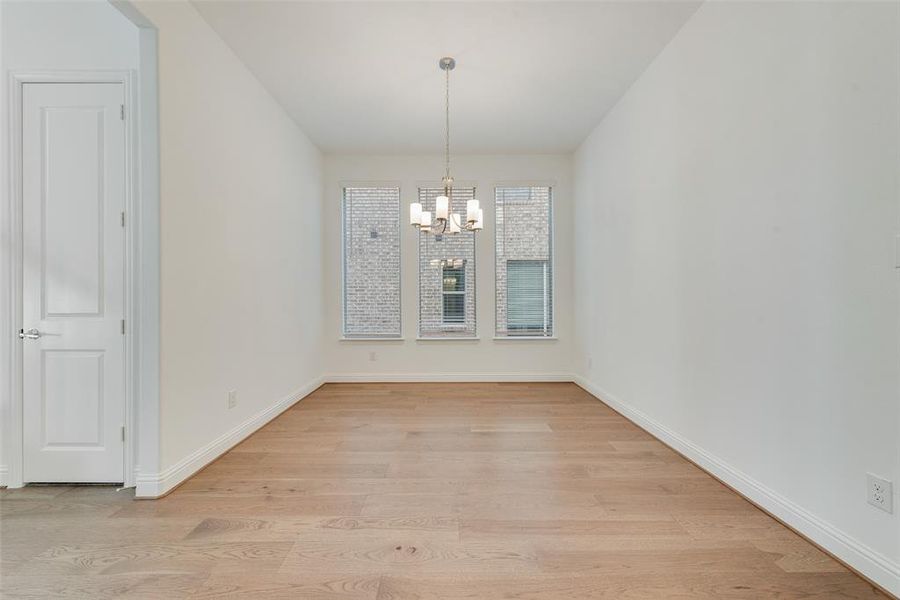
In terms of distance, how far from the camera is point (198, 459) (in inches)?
95.0

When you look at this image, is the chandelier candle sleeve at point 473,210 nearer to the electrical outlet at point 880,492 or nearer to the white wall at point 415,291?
the white wall at point 415,291

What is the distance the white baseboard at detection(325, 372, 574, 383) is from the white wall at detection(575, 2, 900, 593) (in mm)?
1978

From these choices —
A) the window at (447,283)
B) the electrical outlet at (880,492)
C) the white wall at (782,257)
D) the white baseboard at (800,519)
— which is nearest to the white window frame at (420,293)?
the window at (447,283)

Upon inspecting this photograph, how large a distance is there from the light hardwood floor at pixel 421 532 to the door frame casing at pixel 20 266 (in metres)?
0.30

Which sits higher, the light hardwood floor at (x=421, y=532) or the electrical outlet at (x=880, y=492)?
the electrical outlet at (x=880, y=492)

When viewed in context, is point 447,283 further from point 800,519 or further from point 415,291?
point 800,519

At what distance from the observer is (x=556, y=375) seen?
5090 millimetres

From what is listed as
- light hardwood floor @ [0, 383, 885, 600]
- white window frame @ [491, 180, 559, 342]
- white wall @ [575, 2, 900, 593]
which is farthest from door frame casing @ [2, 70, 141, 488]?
white window frame @ [491, 180, 559, 342]

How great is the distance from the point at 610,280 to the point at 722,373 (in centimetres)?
175

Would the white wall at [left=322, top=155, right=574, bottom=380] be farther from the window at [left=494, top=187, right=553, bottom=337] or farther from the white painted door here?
the white painted door

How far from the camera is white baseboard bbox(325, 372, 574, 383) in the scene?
5.06m

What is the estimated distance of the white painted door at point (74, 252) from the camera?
7.16 ft

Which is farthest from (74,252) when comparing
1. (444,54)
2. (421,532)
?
→ (444,54)

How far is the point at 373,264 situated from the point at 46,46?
3.37 meters
